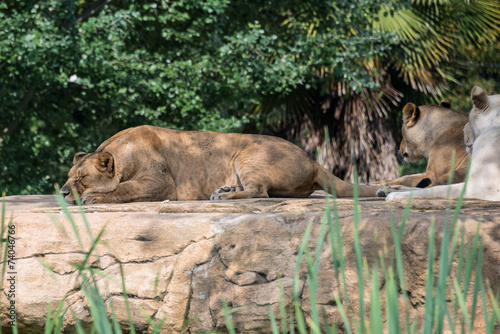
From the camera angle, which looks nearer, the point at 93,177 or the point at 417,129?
the point at 93,177

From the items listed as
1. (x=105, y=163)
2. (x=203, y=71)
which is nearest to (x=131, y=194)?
(x=105, y=163)

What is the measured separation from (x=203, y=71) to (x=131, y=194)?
5488 millimetres

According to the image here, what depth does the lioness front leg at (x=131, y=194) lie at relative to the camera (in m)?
5.16

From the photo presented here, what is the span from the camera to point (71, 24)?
1016 centimetres

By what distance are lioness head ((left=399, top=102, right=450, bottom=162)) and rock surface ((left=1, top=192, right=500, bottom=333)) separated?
8.34 ft

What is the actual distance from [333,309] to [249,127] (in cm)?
1138

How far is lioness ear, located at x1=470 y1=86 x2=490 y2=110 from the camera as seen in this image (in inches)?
195

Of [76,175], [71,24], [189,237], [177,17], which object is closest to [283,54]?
[177,17]

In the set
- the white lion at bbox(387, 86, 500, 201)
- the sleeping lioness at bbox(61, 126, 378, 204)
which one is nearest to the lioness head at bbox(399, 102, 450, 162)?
the sleeping lioness at bbox(61, 126, 378, 204)

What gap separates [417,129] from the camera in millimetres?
6531

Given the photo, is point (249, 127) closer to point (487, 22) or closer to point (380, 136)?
point (380, 136)

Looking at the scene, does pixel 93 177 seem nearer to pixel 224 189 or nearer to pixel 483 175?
pixel 224 189

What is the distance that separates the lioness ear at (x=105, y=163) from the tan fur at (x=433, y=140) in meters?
2.53

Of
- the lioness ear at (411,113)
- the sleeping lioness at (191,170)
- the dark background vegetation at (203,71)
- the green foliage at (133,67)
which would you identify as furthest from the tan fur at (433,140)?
Answer: the green foliage at (133,67)
